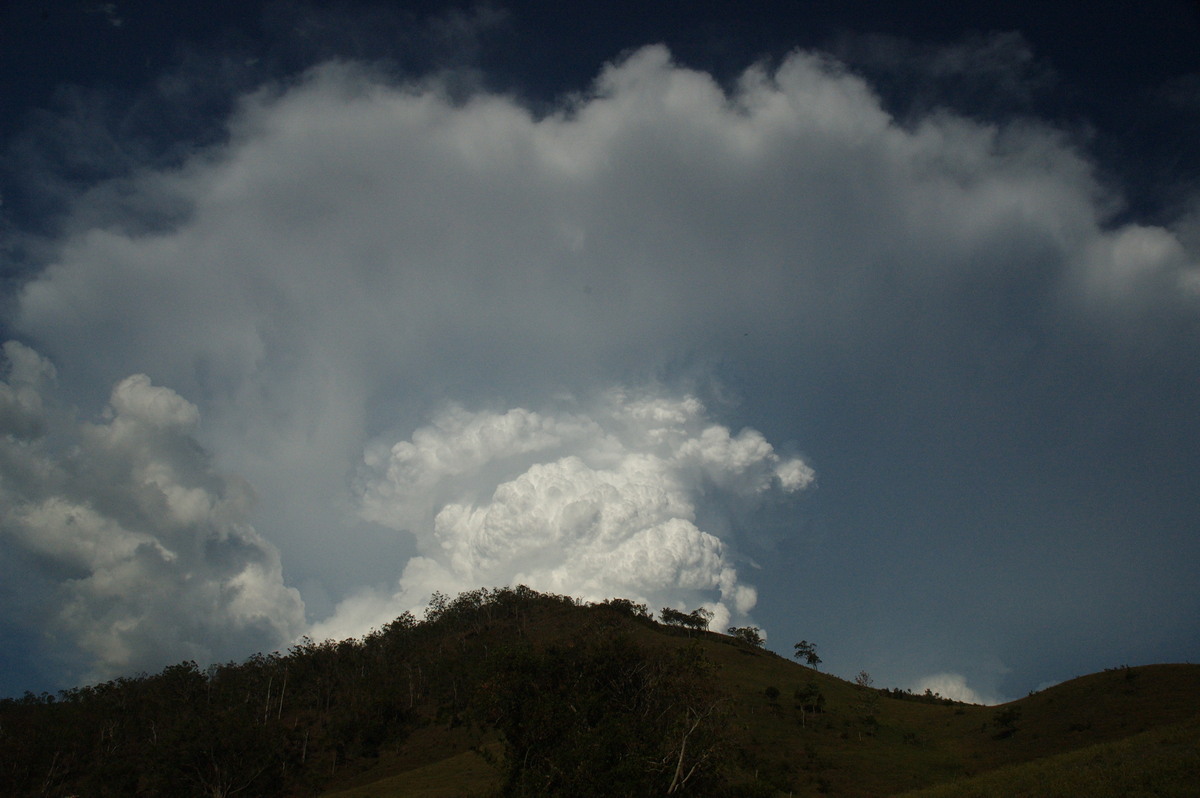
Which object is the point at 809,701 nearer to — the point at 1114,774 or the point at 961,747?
the point at 961,747

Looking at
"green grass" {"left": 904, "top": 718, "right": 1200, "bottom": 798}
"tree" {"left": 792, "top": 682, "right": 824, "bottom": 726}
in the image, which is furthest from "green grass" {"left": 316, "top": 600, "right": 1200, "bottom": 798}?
"tree" {"left": 792, "top": 682, "right": 824, "bottom": 726}

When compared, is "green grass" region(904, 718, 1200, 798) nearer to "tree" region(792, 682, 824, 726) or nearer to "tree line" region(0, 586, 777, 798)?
"tree line" region(0, 586, 777, 798)

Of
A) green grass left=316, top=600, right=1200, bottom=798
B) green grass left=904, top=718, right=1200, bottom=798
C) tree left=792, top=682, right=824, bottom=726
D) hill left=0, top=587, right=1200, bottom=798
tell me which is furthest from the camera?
tree left=792, top=682, right=824, bottom=726

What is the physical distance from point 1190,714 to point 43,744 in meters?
161

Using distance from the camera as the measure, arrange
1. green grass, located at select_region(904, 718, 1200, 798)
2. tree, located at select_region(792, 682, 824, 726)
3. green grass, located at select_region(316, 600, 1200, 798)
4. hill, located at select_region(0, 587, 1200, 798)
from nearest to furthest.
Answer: green grass, located at select_region(904, 718, 1200, 798) < green grass, located at select_region(316, 600, 1200, 798) < hill, located at select_region(0, 587, 1200, 798) < tree, located at select_region(792, 682, 824, 726)

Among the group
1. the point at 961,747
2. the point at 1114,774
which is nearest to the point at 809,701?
the point at 961,747

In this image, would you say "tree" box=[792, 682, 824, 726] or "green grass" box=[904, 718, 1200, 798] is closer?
"green grass" box=[904, 718, 1200, 798]

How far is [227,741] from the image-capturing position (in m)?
68.2

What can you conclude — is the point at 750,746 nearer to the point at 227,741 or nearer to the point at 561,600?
the point at 227,741

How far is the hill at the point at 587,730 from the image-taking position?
4231cm

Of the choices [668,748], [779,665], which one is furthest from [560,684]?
[779,665]

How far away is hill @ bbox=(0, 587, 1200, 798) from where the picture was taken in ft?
139

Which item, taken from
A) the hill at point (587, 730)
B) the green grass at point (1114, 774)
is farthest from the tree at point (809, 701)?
the green grass at point (1114, 774)

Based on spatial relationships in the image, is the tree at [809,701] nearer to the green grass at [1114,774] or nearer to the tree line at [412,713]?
the tree line at [412,713]
